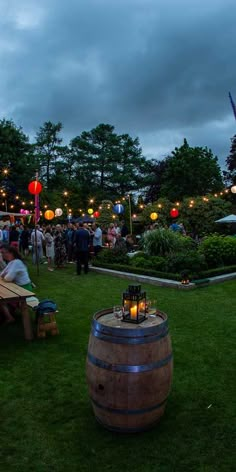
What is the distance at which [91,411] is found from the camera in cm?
302

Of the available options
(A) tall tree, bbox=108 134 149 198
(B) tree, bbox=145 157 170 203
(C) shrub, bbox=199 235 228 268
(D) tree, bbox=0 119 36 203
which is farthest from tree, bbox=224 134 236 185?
(C) shrub, bbox=199 235 228 268

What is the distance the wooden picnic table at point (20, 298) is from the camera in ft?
14.4

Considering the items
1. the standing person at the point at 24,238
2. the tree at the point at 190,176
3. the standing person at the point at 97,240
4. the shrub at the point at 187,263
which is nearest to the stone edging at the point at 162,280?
the shrub at the point at 187,263

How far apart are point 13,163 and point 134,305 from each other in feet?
108

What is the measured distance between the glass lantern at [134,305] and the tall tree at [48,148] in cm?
4180

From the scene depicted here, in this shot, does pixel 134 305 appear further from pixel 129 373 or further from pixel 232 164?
pixel 232 164

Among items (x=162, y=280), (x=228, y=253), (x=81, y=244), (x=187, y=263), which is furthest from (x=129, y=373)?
(x=228, y=253)

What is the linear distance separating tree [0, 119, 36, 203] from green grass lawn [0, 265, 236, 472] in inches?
1142

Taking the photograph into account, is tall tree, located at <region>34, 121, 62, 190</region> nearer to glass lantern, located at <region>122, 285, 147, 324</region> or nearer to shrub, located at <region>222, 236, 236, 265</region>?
shrub, located at <region>222, 236, 236, 265</region>

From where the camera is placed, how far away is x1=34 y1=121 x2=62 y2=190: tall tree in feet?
144

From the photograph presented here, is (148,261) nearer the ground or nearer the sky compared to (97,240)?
nearer the ground

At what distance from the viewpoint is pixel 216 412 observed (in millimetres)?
2953

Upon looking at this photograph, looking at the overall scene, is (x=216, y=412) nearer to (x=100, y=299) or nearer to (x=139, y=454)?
(x=139, y=454)

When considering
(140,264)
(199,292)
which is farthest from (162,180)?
(199,292)
